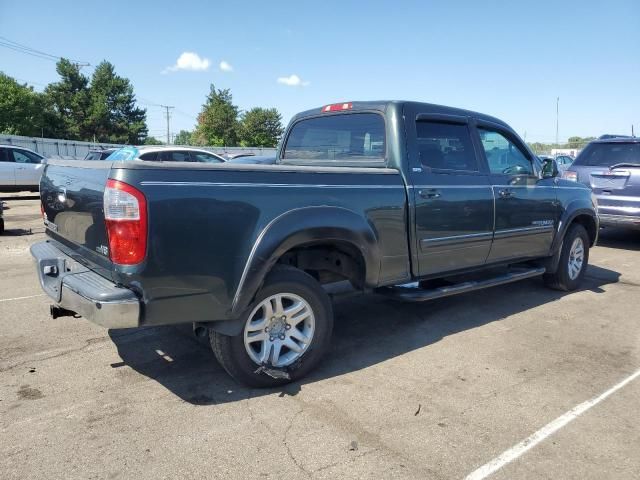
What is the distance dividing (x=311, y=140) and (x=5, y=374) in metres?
3.29

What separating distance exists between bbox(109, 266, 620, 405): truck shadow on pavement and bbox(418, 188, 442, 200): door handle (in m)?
1.25

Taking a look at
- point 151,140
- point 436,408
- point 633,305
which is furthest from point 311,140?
point 151,140

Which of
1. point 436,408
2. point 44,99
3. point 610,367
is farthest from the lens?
point 44,99

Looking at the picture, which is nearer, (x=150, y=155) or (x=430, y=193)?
(x=430, y=193)

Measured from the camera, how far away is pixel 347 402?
133 inches

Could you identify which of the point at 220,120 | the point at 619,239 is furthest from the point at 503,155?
the point at 220,120

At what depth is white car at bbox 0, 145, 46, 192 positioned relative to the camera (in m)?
17.6

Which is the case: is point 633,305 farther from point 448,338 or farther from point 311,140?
point 311,140

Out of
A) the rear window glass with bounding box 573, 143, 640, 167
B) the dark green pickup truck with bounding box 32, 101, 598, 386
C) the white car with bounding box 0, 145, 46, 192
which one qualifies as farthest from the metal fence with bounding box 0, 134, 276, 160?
the dark green pickup truck with bounding box 32, 101, 598, 386

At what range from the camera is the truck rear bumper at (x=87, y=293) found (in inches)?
116

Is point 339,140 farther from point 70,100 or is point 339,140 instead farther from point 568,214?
point 70,100

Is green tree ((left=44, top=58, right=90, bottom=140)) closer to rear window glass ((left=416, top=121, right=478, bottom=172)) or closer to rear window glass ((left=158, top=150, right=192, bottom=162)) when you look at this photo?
rear window glass ((left=158, top=150, right=192, bottom=162))

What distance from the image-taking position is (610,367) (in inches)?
159

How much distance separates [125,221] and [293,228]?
104cm
